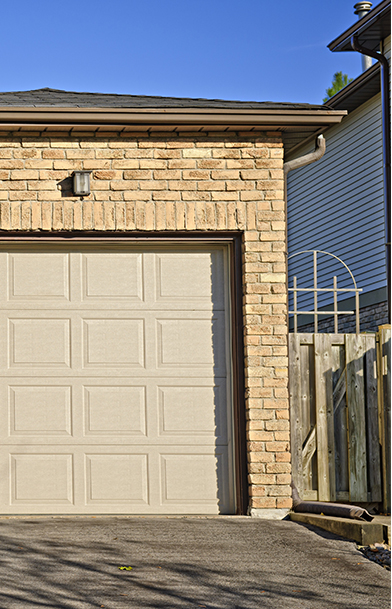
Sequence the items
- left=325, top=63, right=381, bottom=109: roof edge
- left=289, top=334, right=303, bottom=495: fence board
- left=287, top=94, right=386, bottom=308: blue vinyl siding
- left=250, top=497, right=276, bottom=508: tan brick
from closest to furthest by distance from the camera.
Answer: left=250, top=497, right=276, bottom=508: tan brick → left=289, top=334, right=303, bottom=495: fence board → left=325, top=63, right=381, bottom=109: roof edge → left=287, top=94, right=386, bottom=308: blue vinyl siding

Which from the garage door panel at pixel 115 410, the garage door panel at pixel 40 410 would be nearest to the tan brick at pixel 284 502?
the garage door panel at pixel 115 410

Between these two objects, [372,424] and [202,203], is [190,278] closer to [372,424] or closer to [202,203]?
[202,203]

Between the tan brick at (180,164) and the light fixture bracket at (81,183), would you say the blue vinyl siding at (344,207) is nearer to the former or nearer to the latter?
the tan brick at (180,164)

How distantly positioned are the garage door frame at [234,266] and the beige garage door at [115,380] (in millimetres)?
108

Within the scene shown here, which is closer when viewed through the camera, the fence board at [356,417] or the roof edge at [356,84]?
the fence board at [356,417]

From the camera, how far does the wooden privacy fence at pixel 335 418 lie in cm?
735

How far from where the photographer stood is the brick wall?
6922 millimetres

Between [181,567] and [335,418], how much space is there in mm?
3037

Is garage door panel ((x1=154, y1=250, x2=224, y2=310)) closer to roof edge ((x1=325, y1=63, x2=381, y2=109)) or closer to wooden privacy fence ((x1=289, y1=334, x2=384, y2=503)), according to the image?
wooden privacy fence ((x1=289, y1=334, x2=384, y2=503))

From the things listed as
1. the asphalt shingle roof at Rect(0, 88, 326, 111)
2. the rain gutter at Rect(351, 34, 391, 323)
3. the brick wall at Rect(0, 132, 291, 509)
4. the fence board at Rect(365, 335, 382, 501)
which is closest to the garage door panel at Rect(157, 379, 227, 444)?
the brick wall at Rect(0, 132, 291, 509)

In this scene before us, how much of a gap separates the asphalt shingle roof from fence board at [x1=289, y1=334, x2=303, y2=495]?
2.29 metres

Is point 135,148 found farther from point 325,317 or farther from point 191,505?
point 325,317

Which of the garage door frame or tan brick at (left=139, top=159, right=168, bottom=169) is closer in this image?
the garage door frame

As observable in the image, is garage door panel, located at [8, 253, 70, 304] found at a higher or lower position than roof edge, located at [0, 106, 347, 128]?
lower
